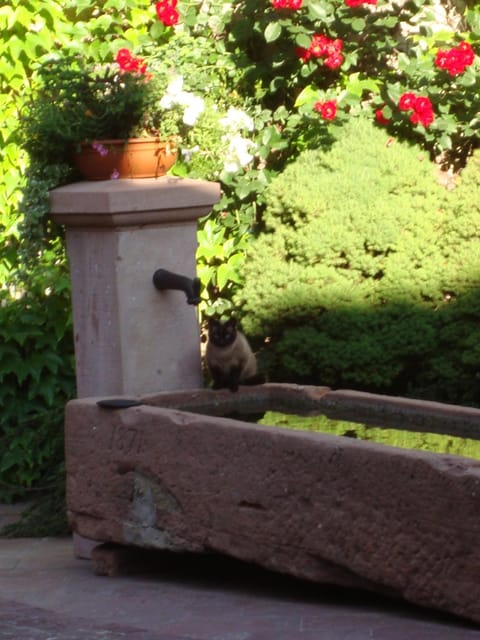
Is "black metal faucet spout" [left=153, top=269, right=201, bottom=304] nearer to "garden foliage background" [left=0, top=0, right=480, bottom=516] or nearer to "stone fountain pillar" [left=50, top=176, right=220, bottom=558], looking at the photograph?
"stone fountain pillar" [left=50, top=176, right=220, bottom=558]

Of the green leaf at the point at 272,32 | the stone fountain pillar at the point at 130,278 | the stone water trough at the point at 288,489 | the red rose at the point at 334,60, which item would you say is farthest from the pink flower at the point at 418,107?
the stone water trough at the point at 288,489

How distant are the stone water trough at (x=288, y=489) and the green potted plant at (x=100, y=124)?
1080 millimetres

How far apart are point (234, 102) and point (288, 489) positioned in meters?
3.64

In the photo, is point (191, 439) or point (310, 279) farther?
point (310, 279)

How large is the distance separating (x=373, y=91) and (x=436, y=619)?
4036 millimetres

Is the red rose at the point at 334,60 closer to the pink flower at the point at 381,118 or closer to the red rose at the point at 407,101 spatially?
the pink flower at the point at 381,118

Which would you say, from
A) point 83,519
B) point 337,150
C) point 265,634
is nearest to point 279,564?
point 265,634

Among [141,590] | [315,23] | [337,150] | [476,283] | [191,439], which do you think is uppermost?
[315,23]

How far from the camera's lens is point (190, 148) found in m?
7.20

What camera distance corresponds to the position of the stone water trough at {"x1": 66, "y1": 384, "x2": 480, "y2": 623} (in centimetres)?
411

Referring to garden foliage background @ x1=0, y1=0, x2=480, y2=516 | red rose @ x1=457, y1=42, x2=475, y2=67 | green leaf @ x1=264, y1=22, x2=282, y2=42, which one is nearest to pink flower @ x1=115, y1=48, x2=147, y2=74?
garden foliage background @ x1=0, y1=0, x2=480, y2=516

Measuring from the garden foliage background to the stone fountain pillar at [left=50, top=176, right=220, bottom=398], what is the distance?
120cm

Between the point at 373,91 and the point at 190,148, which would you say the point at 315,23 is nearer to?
the point at 373,91

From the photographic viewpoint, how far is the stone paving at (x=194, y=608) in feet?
13.6
